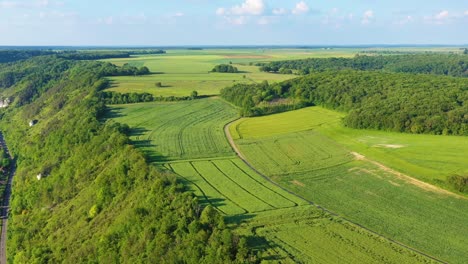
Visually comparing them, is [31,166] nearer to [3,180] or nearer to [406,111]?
[3,180]

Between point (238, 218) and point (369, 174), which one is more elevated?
point (238, 218)

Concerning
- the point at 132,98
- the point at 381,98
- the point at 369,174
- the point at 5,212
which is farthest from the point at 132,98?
the point at 369,174

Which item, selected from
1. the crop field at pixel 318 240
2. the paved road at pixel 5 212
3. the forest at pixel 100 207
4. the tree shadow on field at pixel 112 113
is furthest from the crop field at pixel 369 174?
the paved road at pixel 5 212

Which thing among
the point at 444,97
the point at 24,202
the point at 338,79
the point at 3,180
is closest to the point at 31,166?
the point at 3,180

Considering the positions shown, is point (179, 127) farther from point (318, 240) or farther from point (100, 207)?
point (318, 240)

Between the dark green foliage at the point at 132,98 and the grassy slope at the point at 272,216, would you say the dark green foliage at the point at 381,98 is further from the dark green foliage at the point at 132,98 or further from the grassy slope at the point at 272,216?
the grassy slope at the point at 272,216

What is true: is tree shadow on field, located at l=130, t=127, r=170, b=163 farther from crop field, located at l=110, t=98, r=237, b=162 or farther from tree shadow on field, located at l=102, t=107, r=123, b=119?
tree shadow on field, located at l=102, t=107, r=123, b=119
